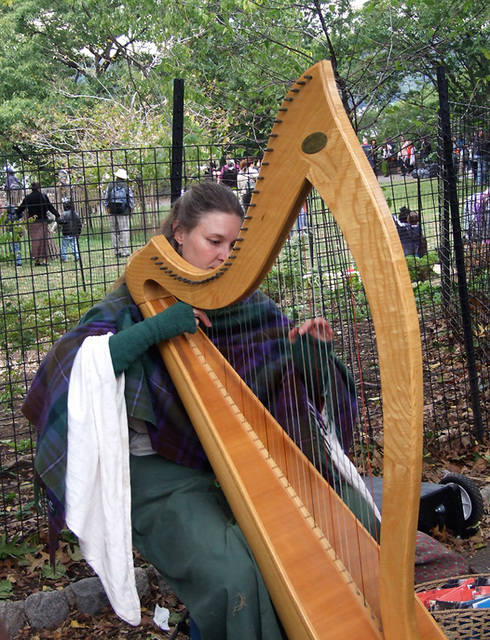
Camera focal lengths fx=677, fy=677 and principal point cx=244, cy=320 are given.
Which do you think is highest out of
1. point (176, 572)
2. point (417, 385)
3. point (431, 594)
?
point (417, 385)

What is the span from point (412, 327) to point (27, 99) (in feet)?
55.5

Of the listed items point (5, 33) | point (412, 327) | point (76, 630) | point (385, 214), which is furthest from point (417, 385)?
point (5, 33)

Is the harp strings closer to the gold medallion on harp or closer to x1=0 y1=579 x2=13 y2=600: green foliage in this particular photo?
the gold medallion on harp

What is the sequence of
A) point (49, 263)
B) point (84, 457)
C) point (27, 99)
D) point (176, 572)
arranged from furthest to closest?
point (27, 99) < point (49, 263) < point (84, 457) < point (176, 572)

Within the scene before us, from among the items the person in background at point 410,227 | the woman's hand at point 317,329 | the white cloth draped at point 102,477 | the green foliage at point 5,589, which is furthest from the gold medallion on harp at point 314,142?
the green foliage at point 5,589

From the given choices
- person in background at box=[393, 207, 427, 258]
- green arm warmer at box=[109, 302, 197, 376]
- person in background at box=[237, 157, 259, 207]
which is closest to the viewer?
green arm warmer at box=[109, 302, 197, 376]

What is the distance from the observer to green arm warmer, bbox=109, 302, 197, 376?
1.94 meters

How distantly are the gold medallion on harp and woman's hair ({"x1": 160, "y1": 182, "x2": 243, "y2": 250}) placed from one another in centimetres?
101

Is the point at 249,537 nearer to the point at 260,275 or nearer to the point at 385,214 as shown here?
the point at 260,275

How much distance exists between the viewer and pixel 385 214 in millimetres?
1076

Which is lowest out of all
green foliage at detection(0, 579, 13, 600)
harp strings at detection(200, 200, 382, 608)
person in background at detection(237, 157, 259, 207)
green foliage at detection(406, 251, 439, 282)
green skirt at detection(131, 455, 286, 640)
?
green foliage at detection(0, 579, 13, 600)

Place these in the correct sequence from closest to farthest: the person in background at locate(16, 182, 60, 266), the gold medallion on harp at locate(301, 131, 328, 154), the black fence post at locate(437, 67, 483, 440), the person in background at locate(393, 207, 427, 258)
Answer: the gold medallion on harp at locate(301, 131, 328, 154) → the person in background at locate(16, 182, 60, 266) → the black fence post at locate(437, 67, 483, 440) → the person in background at locate(393, 207, 427, 258)

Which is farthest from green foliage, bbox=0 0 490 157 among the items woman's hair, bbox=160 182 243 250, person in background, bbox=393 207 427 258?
woman's hair, bbox=160 182 243 250

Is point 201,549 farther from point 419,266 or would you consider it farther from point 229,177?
point 419,266
